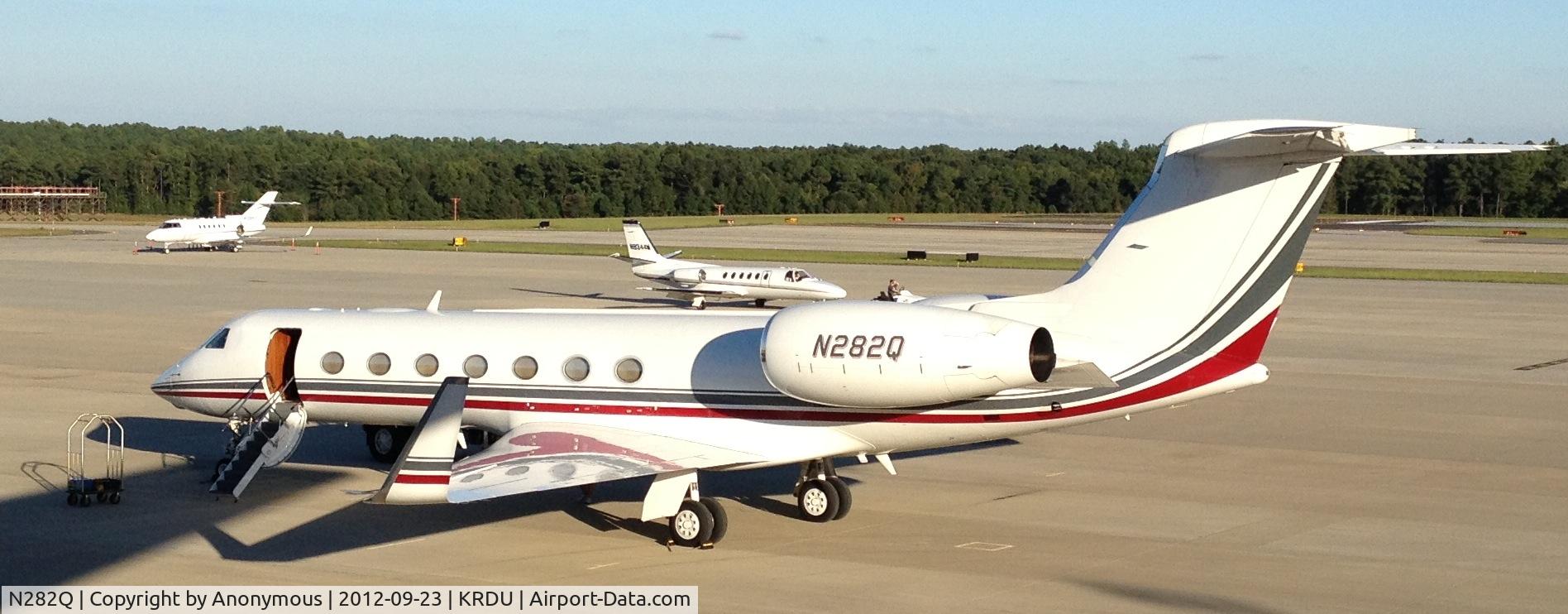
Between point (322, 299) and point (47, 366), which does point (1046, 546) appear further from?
point (322, 299)

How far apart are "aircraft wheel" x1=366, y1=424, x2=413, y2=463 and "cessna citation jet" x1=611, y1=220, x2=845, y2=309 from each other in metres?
25.3

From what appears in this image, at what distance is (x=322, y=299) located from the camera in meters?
51.4

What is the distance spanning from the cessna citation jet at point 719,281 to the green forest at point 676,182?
8312 centimetres

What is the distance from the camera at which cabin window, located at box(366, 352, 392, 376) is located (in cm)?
1914

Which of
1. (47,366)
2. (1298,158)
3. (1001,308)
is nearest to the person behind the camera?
(1298,158)

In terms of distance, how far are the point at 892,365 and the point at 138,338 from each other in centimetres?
2725

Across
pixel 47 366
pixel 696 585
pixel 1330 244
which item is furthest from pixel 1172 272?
pixel 1330 244

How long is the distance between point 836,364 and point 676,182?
127m

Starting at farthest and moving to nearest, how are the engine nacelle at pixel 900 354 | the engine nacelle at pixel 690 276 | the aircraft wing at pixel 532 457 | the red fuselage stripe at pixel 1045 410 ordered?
the engine nacelle at pixel 690 276
the red fuselage stripe at pixel 1045 410
the engine nacelle at pixel 900 354
the aircraft wing at pixel 532 457

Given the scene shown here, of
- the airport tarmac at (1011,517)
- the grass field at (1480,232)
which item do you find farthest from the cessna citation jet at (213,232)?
the grass field at (1480,232)

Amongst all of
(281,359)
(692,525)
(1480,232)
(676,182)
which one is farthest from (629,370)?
(676,182)

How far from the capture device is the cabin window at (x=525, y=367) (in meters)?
18.4

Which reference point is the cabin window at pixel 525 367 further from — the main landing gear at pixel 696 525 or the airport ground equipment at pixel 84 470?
the airport ground equipment at pixel 84 470

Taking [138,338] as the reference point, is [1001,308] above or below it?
above
